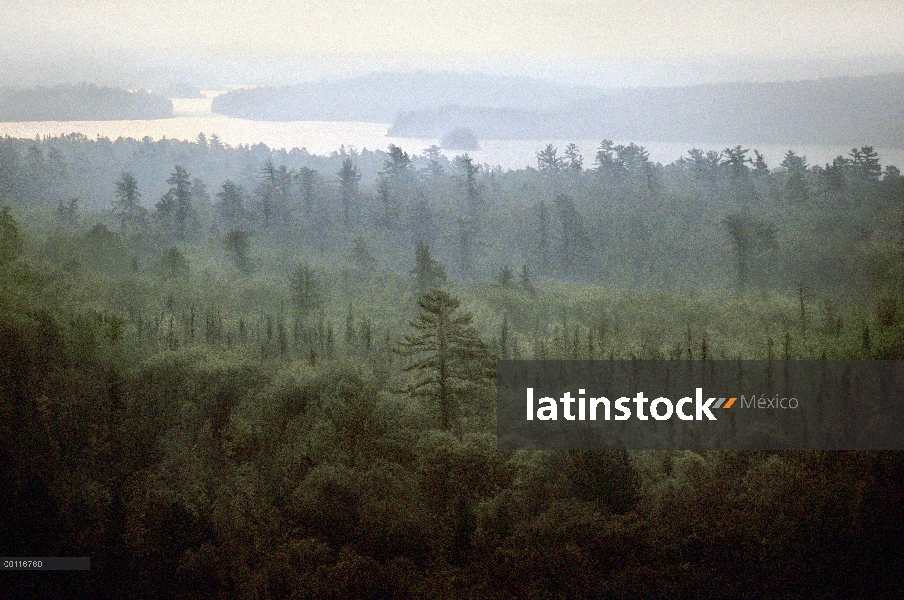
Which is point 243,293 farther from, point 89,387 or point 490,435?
point 490,435

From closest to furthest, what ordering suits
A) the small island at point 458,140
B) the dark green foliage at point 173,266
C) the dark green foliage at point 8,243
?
the dark green foliage at point 8,243 < the dark green foliage at point 173,266 < the small island at point 458,140

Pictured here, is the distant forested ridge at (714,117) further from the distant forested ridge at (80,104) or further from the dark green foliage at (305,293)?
the dark green foliage at (305,293)

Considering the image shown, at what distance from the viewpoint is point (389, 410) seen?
4738 cm

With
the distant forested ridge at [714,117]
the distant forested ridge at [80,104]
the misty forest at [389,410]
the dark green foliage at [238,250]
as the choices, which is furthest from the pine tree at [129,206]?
the distant forested ridge at [714,117]

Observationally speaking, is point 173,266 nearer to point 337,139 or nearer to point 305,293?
point 305,293

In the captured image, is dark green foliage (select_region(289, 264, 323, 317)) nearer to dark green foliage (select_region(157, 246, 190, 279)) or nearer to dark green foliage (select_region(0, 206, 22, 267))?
dark green foliage (select_region(157, 246, 190, 279))

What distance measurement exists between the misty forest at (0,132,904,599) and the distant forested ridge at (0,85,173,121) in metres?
12.3

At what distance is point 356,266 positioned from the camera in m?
114

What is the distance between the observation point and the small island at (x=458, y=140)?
16100 centimetres

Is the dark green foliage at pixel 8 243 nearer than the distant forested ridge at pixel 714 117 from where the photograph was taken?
Yes

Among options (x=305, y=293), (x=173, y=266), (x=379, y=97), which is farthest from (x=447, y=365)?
(x=379, y=97)

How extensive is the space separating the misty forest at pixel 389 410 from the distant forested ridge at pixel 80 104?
40.4ft

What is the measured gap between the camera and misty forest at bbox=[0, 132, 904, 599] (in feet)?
117

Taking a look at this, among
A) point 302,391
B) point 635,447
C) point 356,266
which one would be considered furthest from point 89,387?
point 356,266
